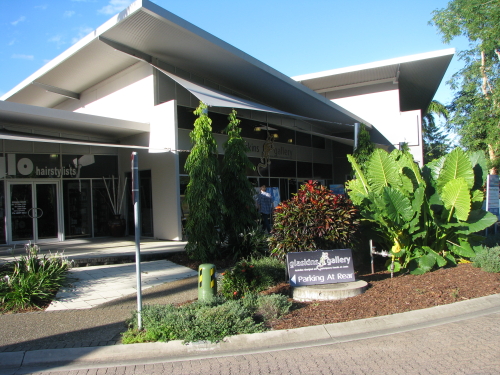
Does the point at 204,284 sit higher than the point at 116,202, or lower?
lower

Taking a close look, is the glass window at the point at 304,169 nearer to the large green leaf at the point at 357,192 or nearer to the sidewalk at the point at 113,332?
the large green leaf at the point at 357,192

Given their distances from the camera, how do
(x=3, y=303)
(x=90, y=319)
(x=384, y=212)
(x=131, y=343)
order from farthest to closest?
(x=384, y=212) < (x=3, y=303) < (x=90, y=319) < (x=131, y=343)

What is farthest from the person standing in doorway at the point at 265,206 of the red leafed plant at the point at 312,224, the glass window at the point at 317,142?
the glass window at the point at 317,142

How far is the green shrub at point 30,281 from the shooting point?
6.96 m

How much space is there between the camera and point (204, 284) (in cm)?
660

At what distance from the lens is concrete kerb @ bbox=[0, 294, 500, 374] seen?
4898mm

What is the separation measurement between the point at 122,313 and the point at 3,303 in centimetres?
207

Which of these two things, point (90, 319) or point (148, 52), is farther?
point (148, 52)

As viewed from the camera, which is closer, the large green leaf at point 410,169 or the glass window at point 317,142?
the large green leaf at point 410,169

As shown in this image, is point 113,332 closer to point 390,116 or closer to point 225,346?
point 225,346

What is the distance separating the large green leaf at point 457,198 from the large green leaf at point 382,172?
96 cm

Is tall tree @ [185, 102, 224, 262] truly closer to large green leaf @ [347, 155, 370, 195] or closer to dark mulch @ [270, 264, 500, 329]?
dark mulch @ [270, 264, 500, 329]

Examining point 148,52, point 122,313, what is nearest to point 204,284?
point 122,313

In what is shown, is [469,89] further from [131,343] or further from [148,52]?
[131,343]
